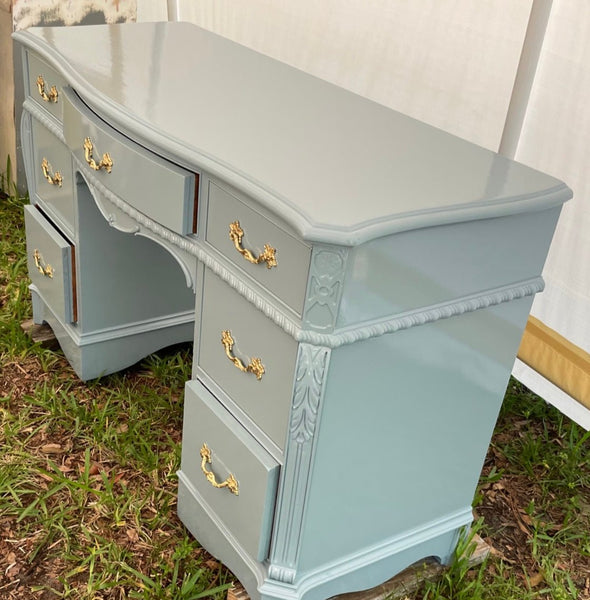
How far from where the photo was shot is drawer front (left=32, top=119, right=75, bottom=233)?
2.04m

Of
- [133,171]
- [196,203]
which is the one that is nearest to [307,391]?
[196,203]

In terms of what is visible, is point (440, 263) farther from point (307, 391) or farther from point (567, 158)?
point (567, 158)

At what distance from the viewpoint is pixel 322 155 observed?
4.67 ft

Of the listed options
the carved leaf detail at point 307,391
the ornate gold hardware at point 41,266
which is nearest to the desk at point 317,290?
the carved leaf detail at point 307,391

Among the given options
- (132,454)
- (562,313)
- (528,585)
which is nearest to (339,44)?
(562,313)

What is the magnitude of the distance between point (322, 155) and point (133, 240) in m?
0.89

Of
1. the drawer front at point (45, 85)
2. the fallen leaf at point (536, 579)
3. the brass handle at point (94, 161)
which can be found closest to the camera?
the brass handle at point (94, 161)

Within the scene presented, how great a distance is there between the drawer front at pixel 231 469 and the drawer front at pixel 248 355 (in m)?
0.05

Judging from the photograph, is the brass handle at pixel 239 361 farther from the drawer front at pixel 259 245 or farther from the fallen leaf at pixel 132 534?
the fallen leaf at pixel 132 534

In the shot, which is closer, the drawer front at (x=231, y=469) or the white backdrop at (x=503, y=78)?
the drawer front at (x=231, y=469)

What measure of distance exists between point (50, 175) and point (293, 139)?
36.2 inches

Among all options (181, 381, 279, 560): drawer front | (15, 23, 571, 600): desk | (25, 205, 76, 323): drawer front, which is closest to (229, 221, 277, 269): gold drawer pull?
(15, 23, 571, 600): desk

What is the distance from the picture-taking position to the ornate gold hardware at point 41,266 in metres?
2.20

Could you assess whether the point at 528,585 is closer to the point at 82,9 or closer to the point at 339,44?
the point at 339,44
